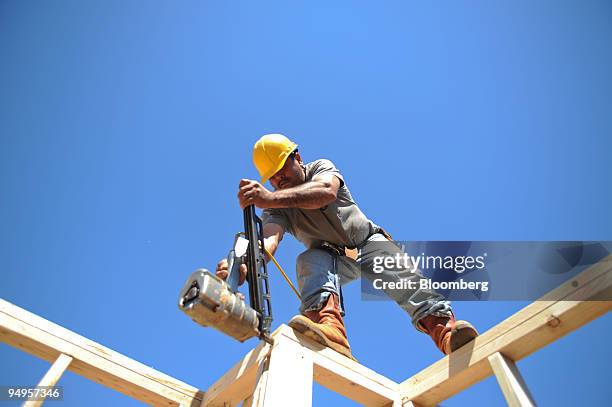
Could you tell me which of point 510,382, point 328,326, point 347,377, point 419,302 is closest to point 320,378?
point 347,377

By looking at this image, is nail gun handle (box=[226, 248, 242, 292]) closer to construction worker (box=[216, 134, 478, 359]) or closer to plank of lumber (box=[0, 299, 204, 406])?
construction worker (box=[216, 134, 478, 359])

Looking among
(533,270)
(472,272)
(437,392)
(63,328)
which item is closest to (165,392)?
(63,328)

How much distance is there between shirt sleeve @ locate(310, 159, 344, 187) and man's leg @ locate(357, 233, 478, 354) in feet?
1.68

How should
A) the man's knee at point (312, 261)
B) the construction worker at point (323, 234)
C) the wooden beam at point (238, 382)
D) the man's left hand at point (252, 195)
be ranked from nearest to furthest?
the wooden beam at point (238, 382), the man's left hand at point (252, 195), the construction worker at point (323, 234), the man's knee at point (312, 261)

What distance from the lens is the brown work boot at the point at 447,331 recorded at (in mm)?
2117

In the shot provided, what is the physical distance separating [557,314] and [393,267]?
1358mm

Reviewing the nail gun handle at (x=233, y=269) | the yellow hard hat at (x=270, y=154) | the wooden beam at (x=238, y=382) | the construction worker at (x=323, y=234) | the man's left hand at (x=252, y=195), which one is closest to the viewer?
the wooden beam at (x=238, y=382)

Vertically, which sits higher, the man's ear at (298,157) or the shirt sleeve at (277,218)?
the man's ear at (298,157)

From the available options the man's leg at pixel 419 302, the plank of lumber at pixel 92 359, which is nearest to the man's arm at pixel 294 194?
the man's leg at pixel 419 302

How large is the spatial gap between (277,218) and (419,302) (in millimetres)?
1090

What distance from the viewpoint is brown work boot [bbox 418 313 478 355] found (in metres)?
2.12

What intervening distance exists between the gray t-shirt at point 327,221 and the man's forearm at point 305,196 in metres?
0.26

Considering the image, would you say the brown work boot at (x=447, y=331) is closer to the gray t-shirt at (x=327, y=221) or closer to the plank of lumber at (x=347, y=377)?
the plank of lumber at (x=347, y=377)

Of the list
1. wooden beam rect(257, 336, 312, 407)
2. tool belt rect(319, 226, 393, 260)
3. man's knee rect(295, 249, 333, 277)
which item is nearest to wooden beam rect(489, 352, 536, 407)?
wooden beam rect(257, 336, 312, 407)
